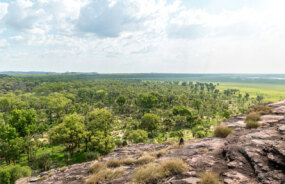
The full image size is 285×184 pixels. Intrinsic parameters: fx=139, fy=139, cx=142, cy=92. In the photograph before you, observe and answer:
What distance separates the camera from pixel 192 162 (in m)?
9.38

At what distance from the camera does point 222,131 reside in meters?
13.7

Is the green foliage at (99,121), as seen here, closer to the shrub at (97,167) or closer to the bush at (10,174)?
the bush at (10,174)

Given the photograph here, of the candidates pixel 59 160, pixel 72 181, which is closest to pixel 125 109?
pixel 59 160

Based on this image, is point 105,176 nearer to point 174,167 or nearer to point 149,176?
point 149,176

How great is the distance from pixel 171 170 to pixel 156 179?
3.65 ft

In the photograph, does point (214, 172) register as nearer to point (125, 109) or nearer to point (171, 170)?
point (171, 170)

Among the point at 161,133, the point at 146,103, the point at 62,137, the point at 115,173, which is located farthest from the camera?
the point at 146,103

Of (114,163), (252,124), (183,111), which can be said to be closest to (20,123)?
(114,163)

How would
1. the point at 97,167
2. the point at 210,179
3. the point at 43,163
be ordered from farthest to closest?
the point at 43,163 → the point at 97,167 → the point at 210,179

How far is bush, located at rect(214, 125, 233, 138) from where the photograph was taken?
13.4 m

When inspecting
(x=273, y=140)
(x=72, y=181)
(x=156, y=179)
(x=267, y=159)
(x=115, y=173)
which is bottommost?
(x=72, y=181)

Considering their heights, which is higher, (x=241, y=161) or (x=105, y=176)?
(x=241, y=161)

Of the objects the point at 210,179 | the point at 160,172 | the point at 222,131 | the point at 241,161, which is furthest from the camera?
the point at 222,131

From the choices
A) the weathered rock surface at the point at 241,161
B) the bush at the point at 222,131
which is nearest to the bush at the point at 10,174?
the weathered rock surface at the point at 241,161
